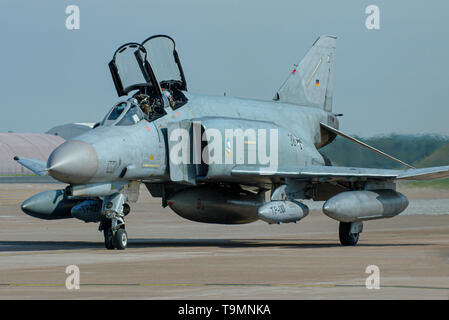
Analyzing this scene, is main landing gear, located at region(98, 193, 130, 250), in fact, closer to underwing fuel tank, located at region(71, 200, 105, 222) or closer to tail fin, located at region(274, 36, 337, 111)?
underwing fuel tank, located at region(71, 200, 105, 222)

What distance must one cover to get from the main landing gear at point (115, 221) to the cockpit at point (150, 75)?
1.87 meters

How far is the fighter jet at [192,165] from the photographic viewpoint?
17031 mm

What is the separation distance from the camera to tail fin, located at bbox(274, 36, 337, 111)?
23.4m

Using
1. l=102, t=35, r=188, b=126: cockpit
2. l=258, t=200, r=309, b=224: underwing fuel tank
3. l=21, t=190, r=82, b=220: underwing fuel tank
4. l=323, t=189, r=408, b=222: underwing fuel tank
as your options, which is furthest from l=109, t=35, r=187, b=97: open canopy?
l=323, t=189, r=408, b=222: underwing fuel tank

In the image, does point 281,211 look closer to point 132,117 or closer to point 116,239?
point 116,239

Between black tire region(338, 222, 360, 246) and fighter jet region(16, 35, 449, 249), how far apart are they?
30 millimetres

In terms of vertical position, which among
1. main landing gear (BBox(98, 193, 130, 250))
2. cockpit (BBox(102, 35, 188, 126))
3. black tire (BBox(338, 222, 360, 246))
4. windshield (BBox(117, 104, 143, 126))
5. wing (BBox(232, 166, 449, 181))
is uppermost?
cockpit (BBox(102, 35, 188, 126))

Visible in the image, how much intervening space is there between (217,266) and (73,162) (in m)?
3.94

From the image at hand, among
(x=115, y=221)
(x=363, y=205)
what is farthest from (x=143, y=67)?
(x=363, y=205)

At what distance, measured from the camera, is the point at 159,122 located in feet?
59.2

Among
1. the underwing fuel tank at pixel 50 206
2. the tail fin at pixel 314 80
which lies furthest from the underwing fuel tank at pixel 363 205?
the underwing fuel tank at pixel 50 206

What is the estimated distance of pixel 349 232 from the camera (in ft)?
64.5
